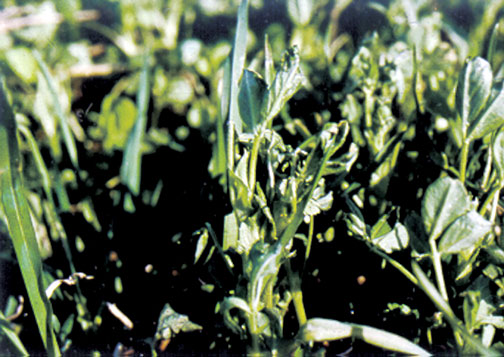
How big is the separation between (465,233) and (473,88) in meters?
0.16

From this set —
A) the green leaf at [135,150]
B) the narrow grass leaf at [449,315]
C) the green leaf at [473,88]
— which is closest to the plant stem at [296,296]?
the narrow grass leaf at [449,315]

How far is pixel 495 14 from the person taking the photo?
3.86 ft

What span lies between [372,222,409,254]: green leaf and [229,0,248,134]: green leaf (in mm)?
197

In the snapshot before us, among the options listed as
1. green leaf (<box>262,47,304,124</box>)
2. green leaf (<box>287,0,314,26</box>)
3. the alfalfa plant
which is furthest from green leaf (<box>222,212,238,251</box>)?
green leaf (<box>287,0,314,26</box>)

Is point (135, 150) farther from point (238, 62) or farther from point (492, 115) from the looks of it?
point (492, 115)

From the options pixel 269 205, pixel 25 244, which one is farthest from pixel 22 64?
pixel 269 205

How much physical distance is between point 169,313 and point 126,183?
274mm

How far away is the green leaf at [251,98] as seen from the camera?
55 centimetres

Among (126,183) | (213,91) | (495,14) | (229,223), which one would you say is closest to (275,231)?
(229,223)

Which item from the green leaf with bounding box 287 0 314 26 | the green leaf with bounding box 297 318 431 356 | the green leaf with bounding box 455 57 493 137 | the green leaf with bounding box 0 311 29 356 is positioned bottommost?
the green leaf with bounding box 0 311 29 356

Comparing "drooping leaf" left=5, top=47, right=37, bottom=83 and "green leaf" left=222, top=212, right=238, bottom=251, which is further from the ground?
"drooping leaf" left=5, top=47, right=37, bottom=83

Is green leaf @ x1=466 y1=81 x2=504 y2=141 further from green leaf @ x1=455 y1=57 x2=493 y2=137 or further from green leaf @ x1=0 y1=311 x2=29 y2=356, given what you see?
green leaf @ x1=0 y1=311 x2=29 y2=356

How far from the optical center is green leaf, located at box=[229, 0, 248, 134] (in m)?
0.56

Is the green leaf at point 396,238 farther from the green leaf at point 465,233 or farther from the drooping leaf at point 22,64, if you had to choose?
the drooping leaf at point 22,64
